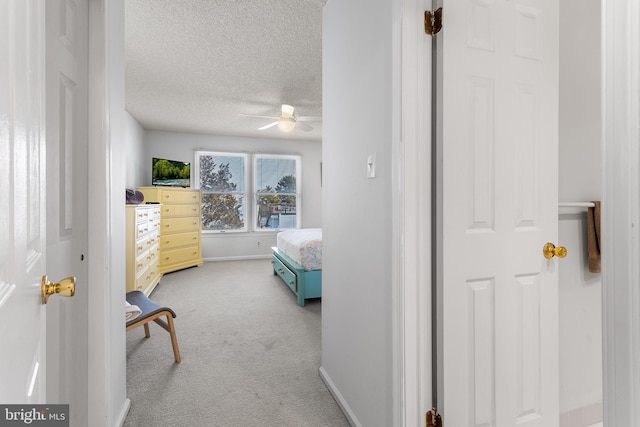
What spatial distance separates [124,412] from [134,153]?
179 inches

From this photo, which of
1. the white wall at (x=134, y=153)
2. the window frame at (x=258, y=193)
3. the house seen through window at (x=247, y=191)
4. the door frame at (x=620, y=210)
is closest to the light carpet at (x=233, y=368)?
the door frame at (x=620, y=210)

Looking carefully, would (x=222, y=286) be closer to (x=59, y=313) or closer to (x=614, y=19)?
(x=59, y=313)

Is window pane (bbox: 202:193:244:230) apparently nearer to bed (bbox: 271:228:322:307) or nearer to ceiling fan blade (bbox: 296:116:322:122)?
ceiling fan blade (bbox: 296:116:322:122)

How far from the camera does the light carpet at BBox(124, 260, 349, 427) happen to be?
5.73 ft

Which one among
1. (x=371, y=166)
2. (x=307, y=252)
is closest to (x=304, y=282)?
(x=307, y=252)

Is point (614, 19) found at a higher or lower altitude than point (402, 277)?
higher

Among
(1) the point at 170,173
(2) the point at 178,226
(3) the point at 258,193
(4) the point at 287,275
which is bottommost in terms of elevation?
(4) the point at 287,275

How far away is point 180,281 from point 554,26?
4.99 m

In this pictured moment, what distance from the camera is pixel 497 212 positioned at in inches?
51.0

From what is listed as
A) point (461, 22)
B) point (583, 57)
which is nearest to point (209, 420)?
point (461, 22)

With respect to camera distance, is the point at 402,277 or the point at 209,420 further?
the point at 209,420

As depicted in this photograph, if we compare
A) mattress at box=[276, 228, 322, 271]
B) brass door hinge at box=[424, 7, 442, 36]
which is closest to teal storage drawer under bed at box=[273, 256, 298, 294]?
mattress at box=[276, 228, 322, 271]

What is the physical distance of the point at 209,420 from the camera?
1.70 metres

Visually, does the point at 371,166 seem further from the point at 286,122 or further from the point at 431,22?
the point at 286,122
